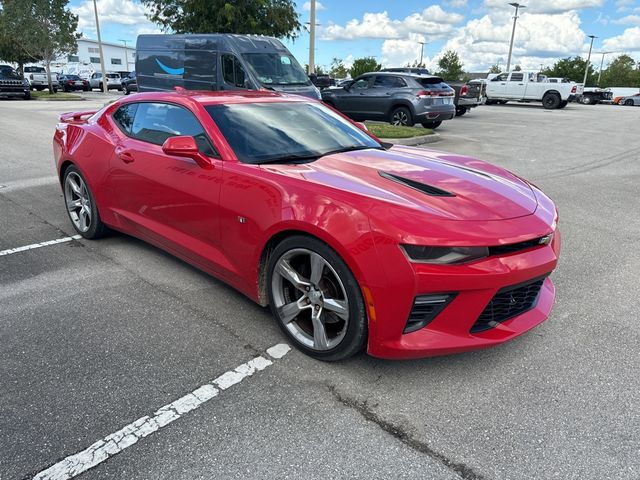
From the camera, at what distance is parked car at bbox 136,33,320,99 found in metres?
12.3

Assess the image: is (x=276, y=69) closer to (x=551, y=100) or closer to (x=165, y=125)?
(x=165, y=125)

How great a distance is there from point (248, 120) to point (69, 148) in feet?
7.59

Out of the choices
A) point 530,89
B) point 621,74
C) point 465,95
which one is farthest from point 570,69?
point 465,95

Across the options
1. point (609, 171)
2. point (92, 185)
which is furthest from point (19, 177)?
point (609, 171)

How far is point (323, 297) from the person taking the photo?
279 cm

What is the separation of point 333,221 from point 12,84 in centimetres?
3050

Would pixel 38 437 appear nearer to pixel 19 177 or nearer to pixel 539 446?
pixel 539 446

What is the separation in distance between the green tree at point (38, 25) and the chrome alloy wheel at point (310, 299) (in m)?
33.8

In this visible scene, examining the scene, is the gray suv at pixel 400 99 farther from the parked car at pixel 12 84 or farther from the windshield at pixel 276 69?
the parked car at pixel 12 84

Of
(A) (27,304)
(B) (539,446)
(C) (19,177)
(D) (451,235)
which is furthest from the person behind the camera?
(C) (19,177)

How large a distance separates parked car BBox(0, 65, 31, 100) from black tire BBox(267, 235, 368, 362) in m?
29.7

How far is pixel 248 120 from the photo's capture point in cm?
355

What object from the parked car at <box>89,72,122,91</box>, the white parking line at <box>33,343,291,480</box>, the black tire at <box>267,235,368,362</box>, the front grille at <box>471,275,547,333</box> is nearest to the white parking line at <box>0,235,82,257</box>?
the black tire at <box>267,235,368,362</box>

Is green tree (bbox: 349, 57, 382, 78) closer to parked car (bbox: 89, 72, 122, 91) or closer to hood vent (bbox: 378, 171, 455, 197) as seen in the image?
parked car (bbox: 89, 72, 122, 91)
